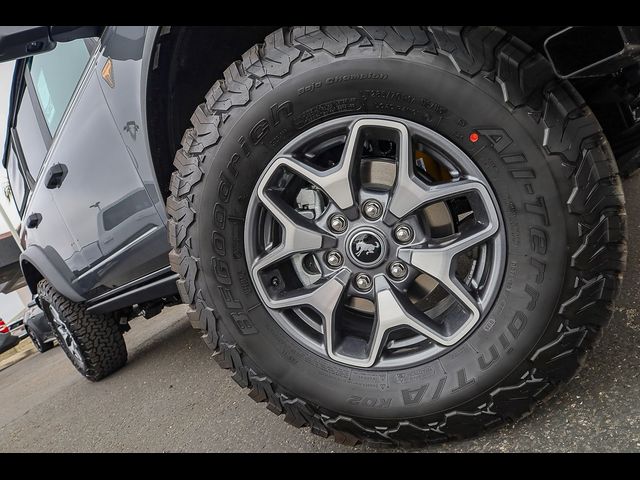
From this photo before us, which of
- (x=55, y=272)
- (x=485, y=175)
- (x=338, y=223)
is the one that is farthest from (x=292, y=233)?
(x=55, y=272)

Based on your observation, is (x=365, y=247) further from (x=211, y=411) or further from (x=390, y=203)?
(x=211, y=411)

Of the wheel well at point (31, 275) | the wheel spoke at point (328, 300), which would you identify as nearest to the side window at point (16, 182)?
the wheel well at point (31, 275)

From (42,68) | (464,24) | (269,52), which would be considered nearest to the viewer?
(464,24)

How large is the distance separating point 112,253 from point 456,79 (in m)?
1.79

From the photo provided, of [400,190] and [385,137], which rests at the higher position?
[385,137]

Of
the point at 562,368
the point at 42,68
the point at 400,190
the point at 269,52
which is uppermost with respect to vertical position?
the point at 42,68

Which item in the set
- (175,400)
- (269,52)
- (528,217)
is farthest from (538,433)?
(175,400)

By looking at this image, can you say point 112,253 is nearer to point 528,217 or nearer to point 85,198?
point 85,198

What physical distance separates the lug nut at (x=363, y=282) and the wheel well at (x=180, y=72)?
33.7 inches

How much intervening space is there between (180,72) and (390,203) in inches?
36.5

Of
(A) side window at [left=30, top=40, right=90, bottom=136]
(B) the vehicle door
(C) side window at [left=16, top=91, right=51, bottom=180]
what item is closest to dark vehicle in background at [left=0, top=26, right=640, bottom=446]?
(B) the vehicle door

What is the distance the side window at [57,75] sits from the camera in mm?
2121

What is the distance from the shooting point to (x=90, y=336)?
307cm

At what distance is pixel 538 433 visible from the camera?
4.33 feet
